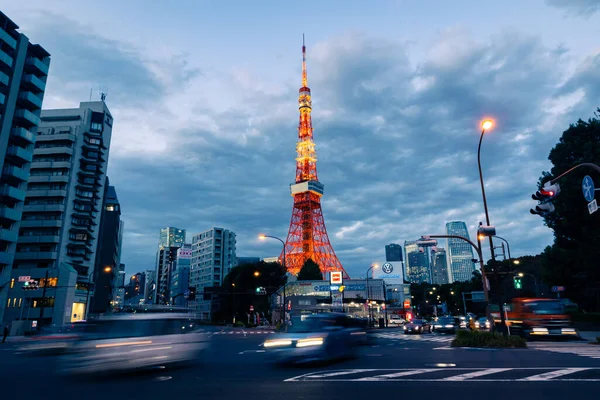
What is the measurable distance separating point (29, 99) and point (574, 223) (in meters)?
67.1

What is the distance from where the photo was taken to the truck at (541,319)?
23.1 meters

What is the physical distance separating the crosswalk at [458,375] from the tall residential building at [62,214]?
59525 mm

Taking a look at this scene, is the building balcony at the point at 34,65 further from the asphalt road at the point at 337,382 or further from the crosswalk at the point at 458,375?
the crosswalk at the point at 458,375

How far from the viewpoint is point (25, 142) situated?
5350cm

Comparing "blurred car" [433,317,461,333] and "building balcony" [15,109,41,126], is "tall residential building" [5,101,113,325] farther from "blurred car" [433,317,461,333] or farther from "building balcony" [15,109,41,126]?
"blurred car" [433,317,461,333]

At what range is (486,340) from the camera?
57.0 ft

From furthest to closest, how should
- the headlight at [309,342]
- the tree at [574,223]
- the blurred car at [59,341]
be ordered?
the tree at [574,223] → the headlight at [309,342] → the blurred car at [59,341]

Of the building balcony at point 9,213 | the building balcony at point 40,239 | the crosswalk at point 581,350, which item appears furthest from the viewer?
the building balcony at point 40,239

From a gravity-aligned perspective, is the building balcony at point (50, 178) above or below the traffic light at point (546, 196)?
above

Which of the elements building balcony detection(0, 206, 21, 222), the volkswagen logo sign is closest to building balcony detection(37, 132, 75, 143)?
building balcony detection(0, 206, 21, 222)

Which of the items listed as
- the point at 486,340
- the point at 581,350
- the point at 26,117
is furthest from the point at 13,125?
the point at 581,350

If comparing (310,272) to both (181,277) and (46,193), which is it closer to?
(46,193)

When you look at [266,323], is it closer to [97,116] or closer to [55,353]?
[97,116]

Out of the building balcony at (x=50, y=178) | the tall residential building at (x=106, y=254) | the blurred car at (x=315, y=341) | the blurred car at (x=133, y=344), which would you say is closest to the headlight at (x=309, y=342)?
the blurred car at (x=315, y=341)
